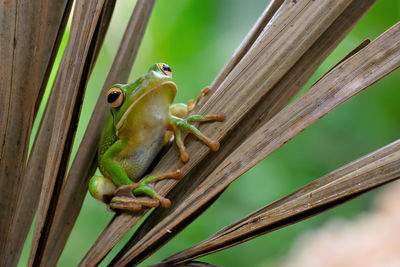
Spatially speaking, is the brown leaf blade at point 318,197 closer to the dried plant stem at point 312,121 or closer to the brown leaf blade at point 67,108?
the dried plant stem at point 312,121

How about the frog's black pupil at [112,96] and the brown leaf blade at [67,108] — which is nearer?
the brown leaf blade at [67,108]

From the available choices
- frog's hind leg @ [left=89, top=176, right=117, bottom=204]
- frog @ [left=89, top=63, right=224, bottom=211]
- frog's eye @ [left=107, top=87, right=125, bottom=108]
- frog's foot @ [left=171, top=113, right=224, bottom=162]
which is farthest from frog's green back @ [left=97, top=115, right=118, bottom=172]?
frog's foot @ [left=171, top=113, right=224, bottom=162]

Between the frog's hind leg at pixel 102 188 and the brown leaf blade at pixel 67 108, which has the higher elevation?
the brown leaf blade at pixel 67 108

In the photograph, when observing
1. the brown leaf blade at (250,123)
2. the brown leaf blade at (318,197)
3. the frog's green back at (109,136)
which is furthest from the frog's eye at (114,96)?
the brown leaf blade at (318,197)

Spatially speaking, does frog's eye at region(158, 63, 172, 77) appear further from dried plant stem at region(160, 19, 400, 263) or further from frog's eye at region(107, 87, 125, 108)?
dried plant stem at region(160, 19, 400, 263)

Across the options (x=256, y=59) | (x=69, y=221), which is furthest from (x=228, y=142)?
(x=69, y=221)

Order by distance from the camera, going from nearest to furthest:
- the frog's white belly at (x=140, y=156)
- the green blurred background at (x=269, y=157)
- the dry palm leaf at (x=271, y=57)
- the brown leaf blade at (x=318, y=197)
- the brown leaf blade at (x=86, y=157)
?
the brown leaf blade at (x=318, y=197)
the dry palm leaf at (x=271, y=57)
the brown leaf blade at (x=86, y=157)
the frog's white belly at (x=140, y=156)
the green blurred background at (x=269, y=157)
